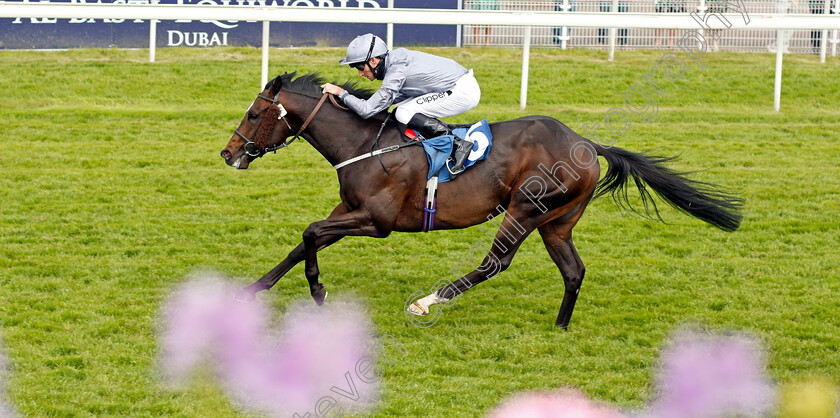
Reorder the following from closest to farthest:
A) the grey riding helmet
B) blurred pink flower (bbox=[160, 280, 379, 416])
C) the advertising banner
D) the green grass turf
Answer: blurred pink flower (bbox=[160, 280, 379, 416]), the green grass turf, the grey riding helmet, the advertising banner

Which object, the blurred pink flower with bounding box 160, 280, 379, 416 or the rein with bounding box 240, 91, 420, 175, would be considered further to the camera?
the rein with bounding box 240, 91, 420, 175

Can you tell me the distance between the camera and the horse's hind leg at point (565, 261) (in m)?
5.56

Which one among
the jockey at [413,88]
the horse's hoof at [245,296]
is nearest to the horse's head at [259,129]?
the jockey at [413,88]

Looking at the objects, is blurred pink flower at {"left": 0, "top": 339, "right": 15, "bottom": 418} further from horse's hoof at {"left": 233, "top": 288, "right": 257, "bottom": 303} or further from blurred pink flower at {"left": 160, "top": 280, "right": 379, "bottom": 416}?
horse's hoof at {"left": 233, "top": 288, "right": 257, "bottom": 303}

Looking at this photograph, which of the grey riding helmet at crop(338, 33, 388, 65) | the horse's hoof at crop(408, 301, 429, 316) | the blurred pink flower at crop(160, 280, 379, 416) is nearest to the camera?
the blurred pink flower at crop(160, 280, 379, 416)

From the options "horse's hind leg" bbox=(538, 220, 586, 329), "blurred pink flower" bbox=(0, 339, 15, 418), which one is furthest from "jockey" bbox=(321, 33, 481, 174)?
"blurred pink flower" bbox=(0, 339, 15, 418)

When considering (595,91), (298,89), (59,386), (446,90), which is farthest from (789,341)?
(595,91)

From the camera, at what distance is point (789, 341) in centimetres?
529

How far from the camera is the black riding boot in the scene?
Answer: 5426mm

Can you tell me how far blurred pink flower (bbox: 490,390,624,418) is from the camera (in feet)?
13.6

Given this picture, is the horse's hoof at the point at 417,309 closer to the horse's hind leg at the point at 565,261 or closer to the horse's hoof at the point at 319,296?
the horse's hoof at the point at 319,296

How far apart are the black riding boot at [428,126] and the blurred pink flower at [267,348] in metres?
1.20

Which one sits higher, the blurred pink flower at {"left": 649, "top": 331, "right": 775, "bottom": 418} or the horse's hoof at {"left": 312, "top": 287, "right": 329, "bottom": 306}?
the horse's hoof at {"left": 312, "top": 287, "right": 329, "bottom": 306}

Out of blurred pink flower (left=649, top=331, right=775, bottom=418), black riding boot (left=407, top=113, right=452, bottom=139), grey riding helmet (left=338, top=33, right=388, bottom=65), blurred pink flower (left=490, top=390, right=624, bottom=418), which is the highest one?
grey riding helmet (left=338, top=33, right=388, bottom=65)
